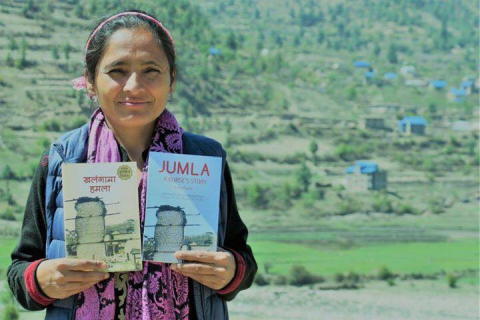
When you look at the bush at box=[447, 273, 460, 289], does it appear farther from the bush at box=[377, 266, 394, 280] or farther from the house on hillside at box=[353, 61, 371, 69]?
the house on hillside at box=[353, 61, 371, 69]

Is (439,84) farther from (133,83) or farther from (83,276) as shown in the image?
(83,276)

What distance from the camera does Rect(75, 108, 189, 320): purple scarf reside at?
1.34 meters

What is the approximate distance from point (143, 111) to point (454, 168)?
434 inches

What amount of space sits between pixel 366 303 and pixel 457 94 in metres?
6.34

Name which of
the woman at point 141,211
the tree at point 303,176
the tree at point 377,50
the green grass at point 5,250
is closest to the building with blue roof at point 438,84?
the tree at point 377,50

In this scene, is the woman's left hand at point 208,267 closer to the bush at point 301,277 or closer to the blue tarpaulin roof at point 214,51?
the bush at point 301,277

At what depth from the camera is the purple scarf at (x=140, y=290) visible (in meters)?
1.34

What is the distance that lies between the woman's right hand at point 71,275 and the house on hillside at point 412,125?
37.6 feet

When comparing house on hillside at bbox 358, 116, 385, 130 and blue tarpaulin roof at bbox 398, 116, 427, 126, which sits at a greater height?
blue tarpaulin roof at bbox 398, 116, 427, 126

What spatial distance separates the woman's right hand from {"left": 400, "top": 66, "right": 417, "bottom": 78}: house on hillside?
41.0 ft

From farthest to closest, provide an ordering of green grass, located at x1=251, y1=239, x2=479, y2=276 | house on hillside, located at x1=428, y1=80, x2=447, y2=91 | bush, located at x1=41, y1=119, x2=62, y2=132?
house on hillside, located at x1=428, y1=80, x2=447, y2=91, bush, located at x1=41, y1=119, x2=62, y2=132, green grass, located at x1=251, y1=239, x2=479, y2=276

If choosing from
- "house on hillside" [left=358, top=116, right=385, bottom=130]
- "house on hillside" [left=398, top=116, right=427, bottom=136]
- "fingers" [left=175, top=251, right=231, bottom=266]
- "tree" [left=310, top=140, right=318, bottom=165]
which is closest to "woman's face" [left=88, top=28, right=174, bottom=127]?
"fingers" [left=175, top=251, right=231, bottom=266]

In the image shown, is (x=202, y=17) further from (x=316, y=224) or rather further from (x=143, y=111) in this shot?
(x=143, y=111)

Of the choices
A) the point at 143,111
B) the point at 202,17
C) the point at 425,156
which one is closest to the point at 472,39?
the point at 425,156
